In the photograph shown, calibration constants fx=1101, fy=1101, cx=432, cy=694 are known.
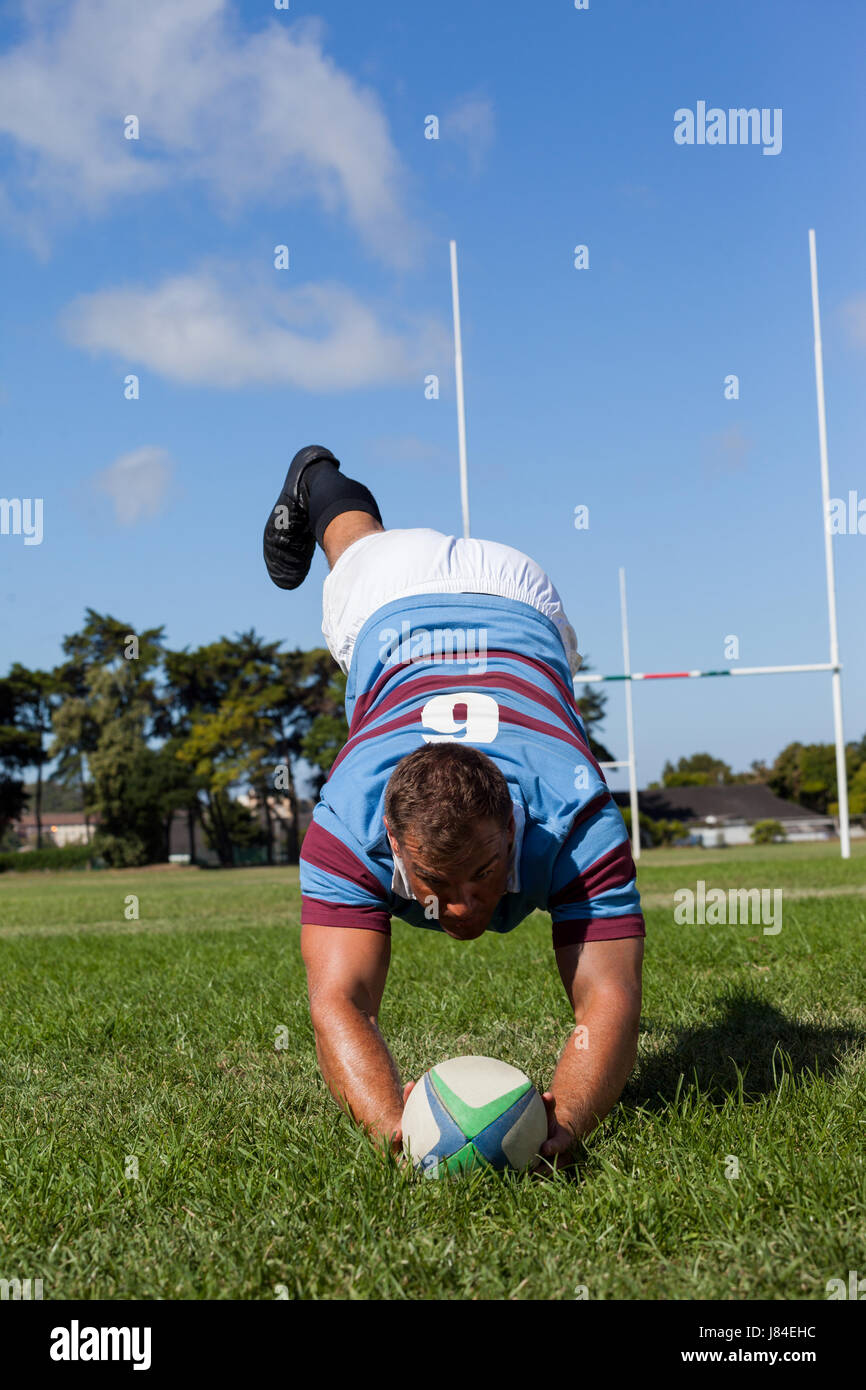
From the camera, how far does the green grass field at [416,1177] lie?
2.32 meters

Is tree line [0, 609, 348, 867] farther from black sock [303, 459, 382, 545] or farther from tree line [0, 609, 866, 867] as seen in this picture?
black sock [303, 459, 382, 545]

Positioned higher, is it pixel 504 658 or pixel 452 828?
pixel 504 658

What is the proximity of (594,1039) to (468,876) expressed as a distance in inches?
26.0

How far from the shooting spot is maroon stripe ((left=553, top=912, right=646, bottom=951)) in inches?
132

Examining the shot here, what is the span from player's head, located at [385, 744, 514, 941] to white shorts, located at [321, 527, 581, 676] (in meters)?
1.66

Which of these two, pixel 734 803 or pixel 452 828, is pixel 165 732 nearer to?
pixel 734 803

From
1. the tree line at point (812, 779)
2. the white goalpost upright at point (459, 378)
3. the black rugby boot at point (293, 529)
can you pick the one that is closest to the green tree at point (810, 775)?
the tree line at point (812, 779)

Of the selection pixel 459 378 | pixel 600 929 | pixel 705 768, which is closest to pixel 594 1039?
pixel 600 929

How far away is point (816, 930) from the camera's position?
7.61m

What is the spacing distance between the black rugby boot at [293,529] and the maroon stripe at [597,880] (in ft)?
10.5

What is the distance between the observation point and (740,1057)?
163 inches
